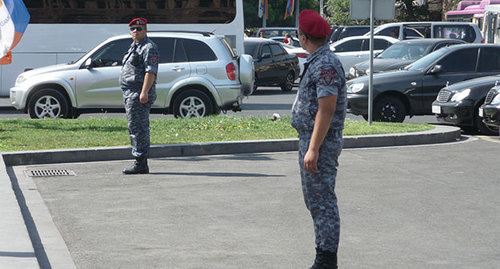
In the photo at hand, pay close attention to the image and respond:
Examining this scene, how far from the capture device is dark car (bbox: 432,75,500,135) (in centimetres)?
1450

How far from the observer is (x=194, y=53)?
1611 centimetres

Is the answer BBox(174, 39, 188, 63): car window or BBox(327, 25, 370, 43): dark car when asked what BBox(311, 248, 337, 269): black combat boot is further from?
BBox(327, 25, 370, 43): dark car

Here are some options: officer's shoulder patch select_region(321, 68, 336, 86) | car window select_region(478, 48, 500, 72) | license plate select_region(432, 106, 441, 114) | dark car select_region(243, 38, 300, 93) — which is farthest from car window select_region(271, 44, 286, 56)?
officer's shoulder patch select_region(321, 68, 336, 86)

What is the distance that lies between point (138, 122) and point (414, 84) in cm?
747

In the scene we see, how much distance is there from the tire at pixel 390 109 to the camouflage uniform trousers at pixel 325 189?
34.7ft

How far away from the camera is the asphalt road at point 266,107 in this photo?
18281 millimetres

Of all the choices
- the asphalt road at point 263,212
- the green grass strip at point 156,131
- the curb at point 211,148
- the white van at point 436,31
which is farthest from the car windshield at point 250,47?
the asphalt road at point 263,212

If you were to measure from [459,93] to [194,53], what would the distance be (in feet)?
16.0

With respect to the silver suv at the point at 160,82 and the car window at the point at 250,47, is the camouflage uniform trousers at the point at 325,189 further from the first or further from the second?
the car window at the point at 250,47

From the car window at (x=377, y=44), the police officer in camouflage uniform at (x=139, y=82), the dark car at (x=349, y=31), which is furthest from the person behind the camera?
the dark car at (x=349, y=31)

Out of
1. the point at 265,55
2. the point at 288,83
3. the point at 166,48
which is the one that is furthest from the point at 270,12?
the point at 166,48

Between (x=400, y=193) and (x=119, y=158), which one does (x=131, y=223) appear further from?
(x=119, y=158)

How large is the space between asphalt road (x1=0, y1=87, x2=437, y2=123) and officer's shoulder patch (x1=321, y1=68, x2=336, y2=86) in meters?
12.3

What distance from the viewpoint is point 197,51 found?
52.9ft
